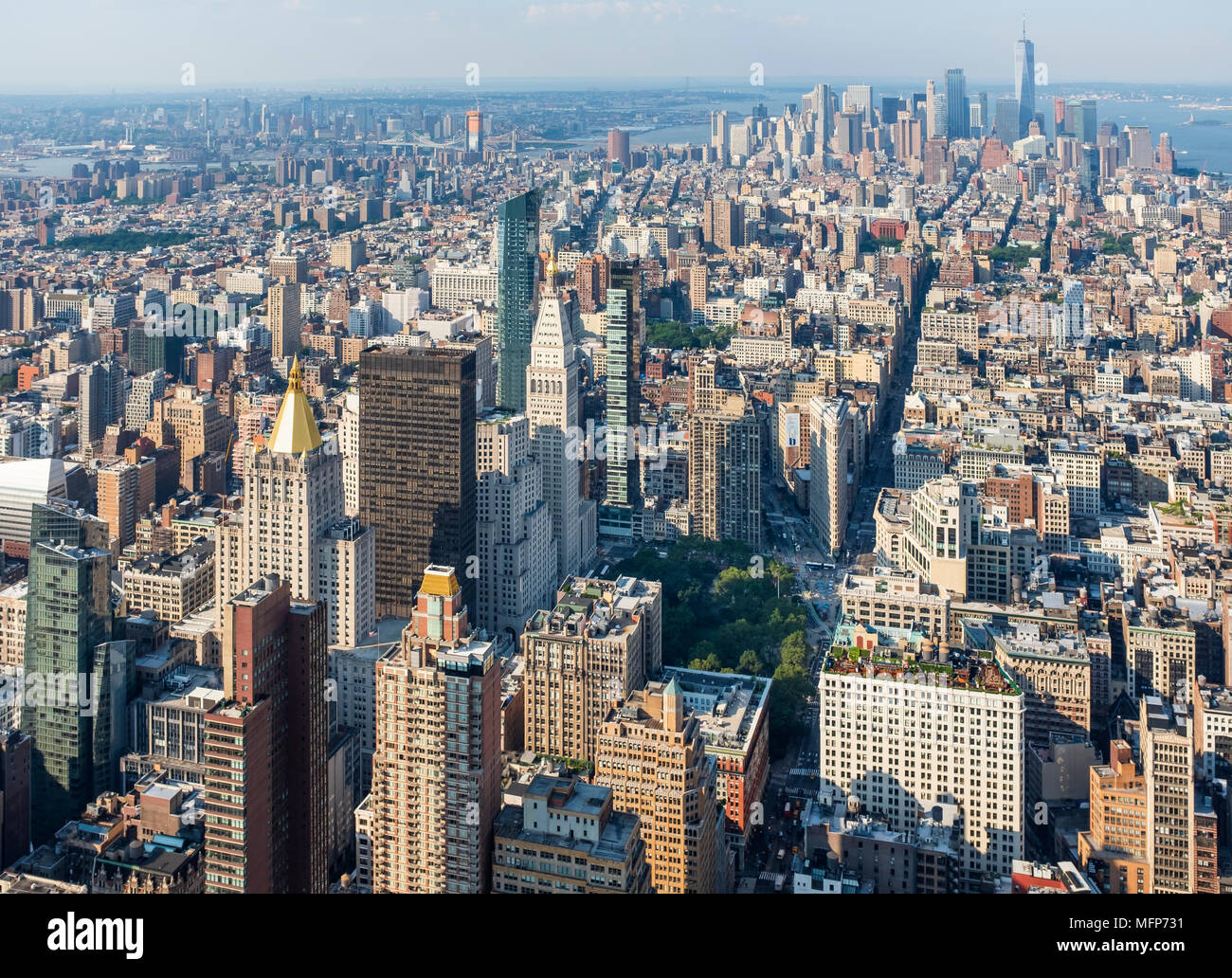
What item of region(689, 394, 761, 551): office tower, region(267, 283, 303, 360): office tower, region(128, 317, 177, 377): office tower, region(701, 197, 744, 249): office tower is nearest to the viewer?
region(689, 394, 761, 551): office tower

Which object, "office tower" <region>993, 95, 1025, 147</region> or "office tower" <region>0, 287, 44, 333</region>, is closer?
"office tower" <region>993, 95, 1025, 147</region>

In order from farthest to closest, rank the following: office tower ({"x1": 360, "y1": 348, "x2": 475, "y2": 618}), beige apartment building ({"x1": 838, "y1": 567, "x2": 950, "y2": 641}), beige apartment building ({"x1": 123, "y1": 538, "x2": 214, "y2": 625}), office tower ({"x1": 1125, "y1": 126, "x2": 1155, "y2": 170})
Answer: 1. office tower ({"x1": 1125, "y1": 126, "x2": 1155, "y2": 170})
2. office tower ({"x1": 360, "y1": 348, "x2": 475, "y2": 618})
3. beige apartment building ({"x1": 123, "y1": 538, "x2": 214, "y2": 625})
4. beige apartment building ({"x1": 838, "y1": 567, "x2": 950, "y2": 641})

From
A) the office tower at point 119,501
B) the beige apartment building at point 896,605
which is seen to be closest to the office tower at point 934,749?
the beige apartment building at point 896,605

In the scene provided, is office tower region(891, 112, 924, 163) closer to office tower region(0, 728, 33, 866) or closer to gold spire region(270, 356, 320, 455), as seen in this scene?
gold spire region(270, 356, 320, 455)

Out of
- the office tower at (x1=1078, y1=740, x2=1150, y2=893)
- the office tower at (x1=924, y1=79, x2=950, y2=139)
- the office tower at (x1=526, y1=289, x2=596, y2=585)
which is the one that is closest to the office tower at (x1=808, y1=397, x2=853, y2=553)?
the office tower at (x1=526, y1=289, x2=596, y2=585)

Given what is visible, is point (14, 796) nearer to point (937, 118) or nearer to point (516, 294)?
point (516, 294)
